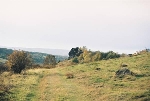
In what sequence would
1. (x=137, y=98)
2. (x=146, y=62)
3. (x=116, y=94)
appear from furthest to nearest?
(x=146, y=62) → (x=116, y=94) → (x=137, y=98)

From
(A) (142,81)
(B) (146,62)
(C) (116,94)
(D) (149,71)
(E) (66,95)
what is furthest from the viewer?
(B) (146,62)

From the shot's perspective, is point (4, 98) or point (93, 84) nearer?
point (4, 98)

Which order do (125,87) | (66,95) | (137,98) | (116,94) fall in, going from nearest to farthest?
1. (137,98)
2. (116,94)
3. (66,95)
4. (125,87)

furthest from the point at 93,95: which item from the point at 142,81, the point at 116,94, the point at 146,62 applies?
the point at 146,62

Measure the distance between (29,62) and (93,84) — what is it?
2616 centimetres

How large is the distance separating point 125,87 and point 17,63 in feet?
99.0

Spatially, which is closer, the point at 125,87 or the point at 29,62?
the point at 125,87

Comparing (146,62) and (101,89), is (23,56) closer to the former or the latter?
(146,62)

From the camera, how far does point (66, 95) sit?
27.3m

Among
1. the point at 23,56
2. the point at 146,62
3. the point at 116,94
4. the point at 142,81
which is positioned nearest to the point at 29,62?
the point at 23,56

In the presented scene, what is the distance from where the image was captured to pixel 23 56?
182 ft

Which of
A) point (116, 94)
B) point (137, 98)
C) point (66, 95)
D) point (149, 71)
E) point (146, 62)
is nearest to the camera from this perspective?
point (137, 98)

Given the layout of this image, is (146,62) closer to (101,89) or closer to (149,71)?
(149,71)

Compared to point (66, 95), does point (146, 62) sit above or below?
above
